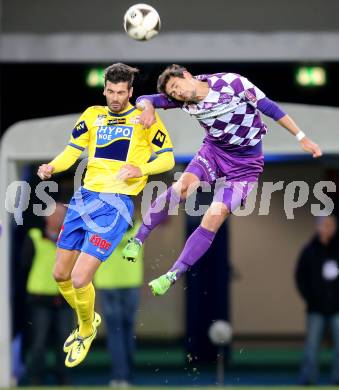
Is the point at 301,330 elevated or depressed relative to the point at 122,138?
depressed

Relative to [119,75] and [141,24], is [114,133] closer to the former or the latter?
[119,75]

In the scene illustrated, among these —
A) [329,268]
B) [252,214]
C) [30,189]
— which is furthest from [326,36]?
[252,214]

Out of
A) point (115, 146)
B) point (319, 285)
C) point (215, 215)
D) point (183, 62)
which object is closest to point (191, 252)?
point (215, 215)

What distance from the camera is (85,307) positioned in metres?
10.4

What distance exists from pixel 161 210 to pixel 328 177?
30.1 ft

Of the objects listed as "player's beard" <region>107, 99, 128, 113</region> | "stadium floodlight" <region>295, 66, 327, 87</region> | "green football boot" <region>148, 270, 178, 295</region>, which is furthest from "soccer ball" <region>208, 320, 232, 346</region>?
"player's beard" <region>107, 99, 128, 113</region>

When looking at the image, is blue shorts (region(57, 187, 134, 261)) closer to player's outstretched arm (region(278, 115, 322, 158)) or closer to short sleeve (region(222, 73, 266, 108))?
short sleeve (region(222, 73, 266, 108))

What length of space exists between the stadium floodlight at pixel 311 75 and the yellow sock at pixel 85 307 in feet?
21.7

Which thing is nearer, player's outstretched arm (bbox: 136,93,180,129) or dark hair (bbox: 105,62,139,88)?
player's outstretched arm (bbox: 136,93,180,129)

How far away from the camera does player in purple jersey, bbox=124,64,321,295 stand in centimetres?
979

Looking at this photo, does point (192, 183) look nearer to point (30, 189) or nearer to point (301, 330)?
point (30, 189)

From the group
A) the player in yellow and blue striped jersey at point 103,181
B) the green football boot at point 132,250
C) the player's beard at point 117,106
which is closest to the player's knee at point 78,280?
the player in yellow and blue striped jersey at point 103,181

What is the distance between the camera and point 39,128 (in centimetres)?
1468

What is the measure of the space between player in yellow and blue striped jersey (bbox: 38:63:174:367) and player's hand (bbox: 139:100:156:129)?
307 millimetres
